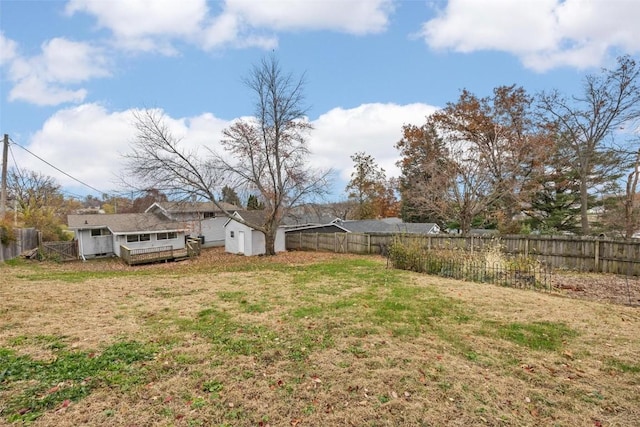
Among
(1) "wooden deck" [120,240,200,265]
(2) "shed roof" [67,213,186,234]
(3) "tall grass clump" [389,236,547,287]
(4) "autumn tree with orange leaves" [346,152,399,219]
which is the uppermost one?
(4) "autumn tree with orange leaves" [346,152,399,219]

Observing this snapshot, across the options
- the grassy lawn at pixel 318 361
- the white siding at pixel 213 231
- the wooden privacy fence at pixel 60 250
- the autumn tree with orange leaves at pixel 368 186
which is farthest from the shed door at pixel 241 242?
the autumn tree with orange leaves at pixel 368 186

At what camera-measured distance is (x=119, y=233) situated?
20.2 meters

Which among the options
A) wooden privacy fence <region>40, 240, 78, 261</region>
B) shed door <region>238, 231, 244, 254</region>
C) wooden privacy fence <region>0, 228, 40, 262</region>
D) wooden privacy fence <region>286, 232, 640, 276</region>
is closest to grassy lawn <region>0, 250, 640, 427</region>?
wooden privacy fence <region>286, 232, 640, 276</region>

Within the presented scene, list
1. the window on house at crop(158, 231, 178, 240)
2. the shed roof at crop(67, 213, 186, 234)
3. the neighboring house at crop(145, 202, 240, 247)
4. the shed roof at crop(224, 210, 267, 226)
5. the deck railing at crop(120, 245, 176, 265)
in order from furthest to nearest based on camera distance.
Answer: the neighboring house at crop(145, 202, 240, 247) < the window on house at crop(158, 231, 178, 240) < the shed roof at crop(224, 210, 267, 226) < the shed roof at crop(67, 213, 186, 234) < the deck railing at crop(120, 245, 176, 265)

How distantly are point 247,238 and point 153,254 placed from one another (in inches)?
219

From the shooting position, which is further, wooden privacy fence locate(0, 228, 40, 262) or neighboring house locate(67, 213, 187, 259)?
neighboring house locate(67, 213, 187, 259)

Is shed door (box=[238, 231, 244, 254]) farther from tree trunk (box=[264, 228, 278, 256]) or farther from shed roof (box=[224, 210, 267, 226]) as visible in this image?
tree trunk (box=[264, 228, 278, 256])

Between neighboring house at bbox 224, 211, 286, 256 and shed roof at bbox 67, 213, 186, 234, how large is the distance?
152 inches

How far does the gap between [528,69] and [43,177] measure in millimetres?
40454

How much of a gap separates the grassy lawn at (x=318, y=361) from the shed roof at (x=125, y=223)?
47.6 feet

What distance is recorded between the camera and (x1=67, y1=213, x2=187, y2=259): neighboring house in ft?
66.7

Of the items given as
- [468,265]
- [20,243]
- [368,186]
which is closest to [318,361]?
[468,265]

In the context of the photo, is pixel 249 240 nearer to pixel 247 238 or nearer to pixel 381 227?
pixel 247 238

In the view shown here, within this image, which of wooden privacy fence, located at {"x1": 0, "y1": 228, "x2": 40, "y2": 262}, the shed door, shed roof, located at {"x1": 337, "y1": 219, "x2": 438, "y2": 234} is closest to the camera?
wooden privacy fence, located at {"x1": 0, "y1": 228, "x2": 40, "y2": 262}
